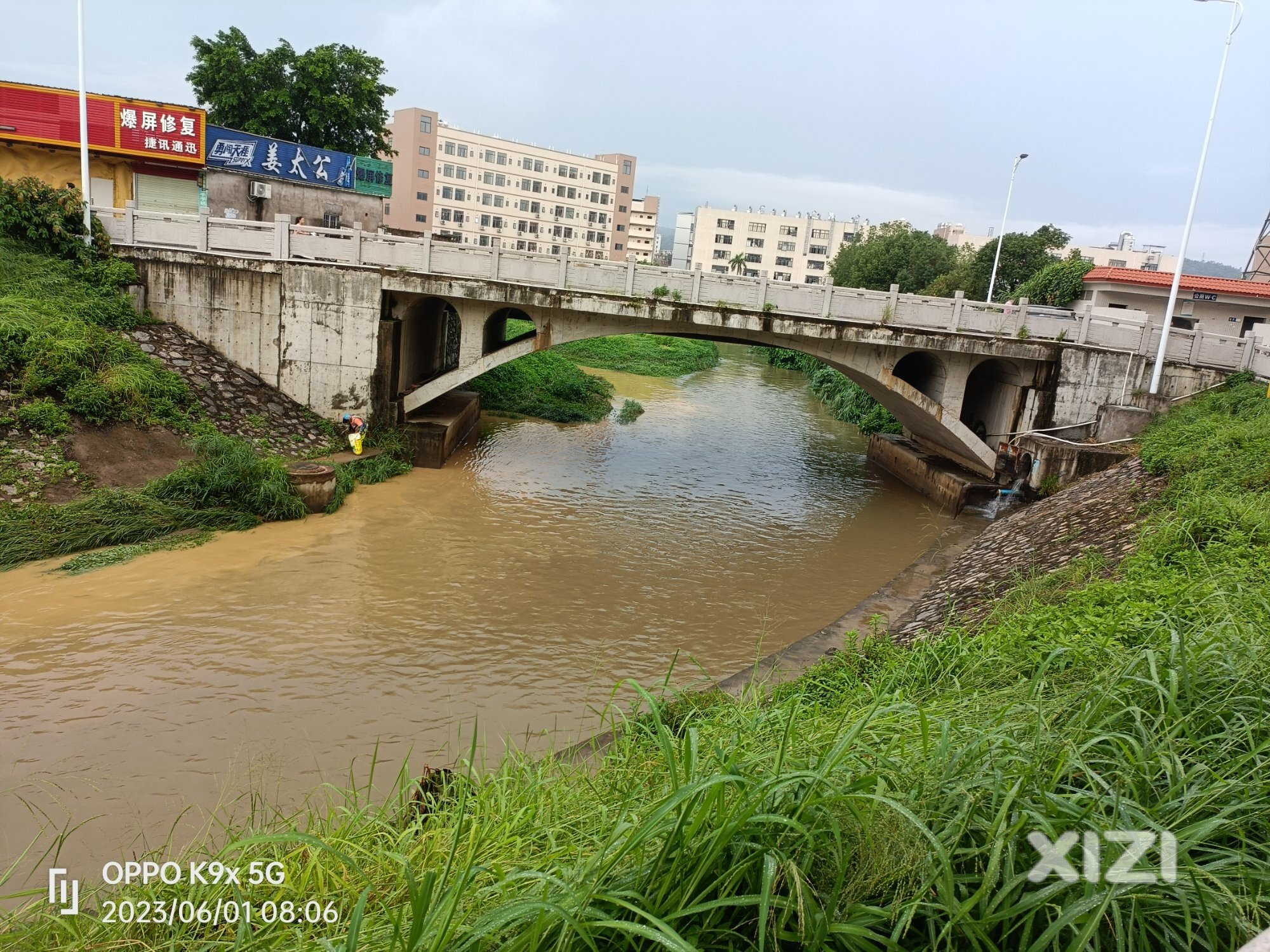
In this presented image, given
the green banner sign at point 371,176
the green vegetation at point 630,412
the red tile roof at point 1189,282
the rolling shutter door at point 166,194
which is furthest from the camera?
the green vegetation at point 630,412

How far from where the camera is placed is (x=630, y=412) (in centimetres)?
2669

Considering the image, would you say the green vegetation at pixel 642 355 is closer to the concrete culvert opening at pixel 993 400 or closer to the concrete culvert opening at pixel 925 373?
the concrete culvert opening at pixel 925 373

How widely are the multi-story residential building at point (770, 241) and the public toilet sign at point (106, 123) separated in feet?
244

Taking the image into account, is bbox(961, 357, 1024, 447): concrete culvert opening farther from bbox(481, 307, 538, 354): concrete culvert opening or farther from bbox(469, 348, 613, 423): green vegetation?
bbox(469, 348, 613, 423): green vegetation

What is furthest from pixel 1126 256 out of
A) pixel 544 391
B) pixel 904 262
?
pixel 544 391

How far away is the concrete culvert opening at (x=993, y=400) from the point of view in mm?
18797

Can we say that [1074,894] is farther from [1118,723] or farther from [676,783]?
[1118,723]

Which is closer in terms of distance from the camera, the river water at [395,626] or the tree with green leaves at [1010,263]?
the river water at [395,626]

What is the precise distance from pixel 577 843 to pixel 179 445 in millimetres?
12960

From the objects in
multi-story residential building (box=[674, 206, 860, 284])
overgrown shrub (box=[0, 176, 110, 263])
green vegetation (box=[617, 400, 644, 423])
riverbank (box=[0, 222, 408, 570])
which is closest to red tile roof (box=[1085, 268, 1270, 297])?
green vegetation (box=[617, 400, 644, 423])

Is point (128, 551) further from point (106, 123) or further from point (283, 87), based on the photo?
point (283, 87)

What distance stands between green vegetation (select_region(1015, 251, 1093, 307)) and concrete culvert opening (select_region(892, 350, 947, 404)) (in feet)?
23.7

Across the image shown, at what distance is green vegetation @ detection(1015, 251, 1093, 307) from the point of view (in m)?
26.2

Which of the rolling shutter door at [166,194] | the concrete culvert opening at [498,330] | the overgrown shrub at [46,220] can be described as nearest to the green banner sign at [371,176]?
the rolling shutter door at [166,194]
